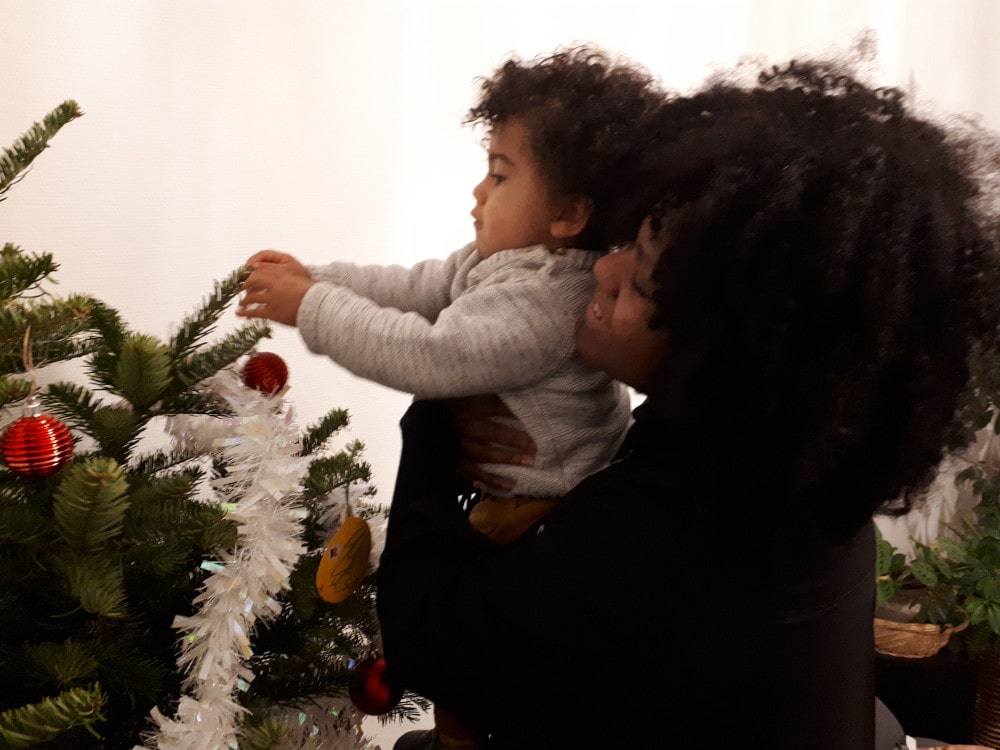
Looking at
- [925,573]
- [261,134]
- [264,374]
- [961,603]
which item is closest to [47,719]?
[264,374]

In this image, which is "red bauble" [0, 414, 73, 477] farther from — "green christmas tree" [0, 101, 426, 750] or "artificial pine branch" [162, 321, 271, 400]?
"artificial pine branch" [162, 321, 271, 400]

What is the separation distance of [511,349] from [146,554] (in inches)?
13.7

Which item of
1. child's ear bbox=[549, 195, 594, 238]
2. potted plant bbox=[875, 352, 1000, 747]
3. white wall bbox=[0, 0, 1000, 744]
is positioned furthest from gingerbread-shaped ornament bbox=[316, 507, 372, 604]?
potted plant bbox=[875, 352, 1000, 747]

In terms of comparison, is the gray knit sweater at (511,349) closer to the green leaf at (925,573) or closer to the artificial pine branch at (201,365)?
the artificial pine branch at (201,365)

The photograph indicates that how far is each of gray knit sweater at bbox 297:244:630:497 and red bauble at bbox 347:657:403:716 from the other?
0.71ft

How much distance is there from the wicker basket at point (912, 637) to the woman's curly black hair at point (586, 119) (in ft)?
4.63

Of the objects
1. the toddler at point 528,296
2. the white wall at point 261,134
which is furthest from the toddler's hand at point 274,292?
the white wall at point 261,134

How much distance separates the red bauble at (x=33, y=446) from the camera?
0.55 metres

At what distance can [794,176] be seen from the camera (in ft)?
→ 1.90

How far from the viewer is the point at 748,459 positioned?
0.61m

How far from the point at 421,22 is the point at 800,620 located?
1.14 meters

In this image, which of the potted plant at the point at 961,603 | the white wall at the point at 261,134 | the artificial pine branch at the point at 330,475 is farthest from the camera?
the potted plant at the point at 961,603

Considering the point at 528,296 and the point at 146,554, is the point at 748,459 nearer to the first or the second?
the point at 528,296

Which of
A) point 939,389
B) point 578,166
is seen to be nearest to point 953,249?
point 939,389
